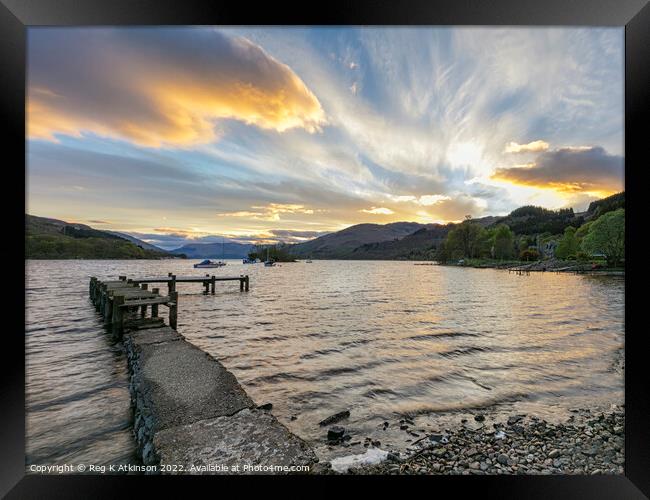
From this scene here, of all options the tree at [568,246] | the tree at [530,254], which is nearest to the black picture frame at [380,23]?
the tree at [568,246]

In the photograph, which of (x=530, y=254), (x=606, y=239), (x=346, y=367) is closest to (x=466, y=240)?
(x=530, y=254)

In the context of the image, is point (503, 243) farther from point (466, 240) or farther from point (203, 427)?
point (203, 427)

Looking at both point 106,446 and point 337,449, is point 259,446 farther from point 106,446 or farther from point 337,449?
point 106,446

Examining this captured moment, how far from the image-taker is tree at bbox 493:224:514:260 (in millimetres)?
59750

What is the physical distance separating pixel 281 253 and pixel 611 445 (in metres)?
101

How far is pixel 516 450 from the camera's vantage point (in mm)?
3105

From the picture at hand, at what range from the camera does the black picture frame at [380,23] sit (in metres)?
2.33

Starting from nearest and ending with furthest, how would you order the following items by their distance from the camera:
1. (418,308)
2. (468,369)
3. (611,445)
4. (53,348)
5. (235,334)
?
(611,445) < (468,369) < (53,348) < (235,334) < (418,308)

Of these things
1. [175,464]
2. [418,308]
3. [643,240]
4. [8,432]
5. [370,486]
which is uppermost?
[643,240]

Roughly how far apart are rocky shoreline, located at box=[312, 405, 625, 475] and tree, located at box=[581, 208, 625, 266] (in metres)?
37.5

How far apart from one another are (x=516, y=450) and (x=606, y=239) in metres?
42.0

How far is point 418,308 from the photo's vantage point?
1471 centimetres

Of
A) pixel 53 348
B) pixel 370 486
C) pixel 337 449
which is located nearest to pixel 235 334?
pixel 53 348

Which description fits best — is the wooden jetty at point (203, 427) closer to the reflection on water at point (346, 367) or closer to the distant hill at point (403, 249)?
the reflection on water at point (346, 367)
